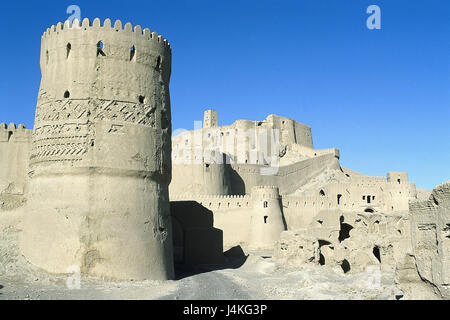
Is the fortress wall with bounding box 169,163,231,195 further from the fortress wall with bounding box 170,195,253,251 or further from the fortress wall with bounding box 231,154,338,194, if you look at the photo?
the fortress wall with bounding box 231,154,338,194

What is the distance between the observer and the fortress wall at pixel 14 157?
16.0m

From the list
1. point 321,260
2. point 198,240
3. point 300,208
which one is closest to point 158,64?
point 198,240

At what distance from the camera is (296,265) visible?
21.4 metres

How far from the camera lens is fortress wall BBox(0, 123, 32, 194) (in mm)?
15977

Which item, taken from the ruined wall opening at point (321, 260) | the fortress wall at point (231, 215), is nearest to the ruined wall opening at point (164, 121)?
the ruined wall opening at point (321, 260)

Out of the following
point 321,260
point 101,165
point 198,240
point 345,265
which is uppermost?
point 101,165

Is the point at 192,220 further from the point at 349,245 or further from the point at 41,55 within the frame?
the point at 41,55

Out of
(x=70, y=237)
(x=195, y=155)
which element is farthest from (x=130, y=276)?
(x=195, y=155)

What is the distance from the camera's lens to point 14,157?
16.2 m

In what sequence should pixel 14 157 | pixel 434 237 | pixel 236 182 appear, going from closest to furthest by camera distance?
pixel 434 237 < pixel 14 157 < pixel 236 182

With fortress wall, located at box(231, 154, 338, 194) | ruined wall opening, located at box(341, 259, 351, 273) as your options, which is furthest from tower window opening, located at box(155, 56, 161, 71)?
fortress wall, located at box(231, 154, 338, 194)

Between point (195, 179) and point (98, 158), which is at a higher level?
point (195, 179)

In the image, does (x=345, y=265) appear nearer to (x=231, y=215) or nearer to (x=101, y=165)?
(x=231, y=215)

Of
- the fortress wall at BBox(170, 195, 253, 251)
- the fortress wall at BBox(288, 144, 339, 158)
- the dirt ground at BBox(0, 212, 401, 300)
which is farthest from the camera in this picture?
the fortress wall at BBox(288, 144, 339, 158)
